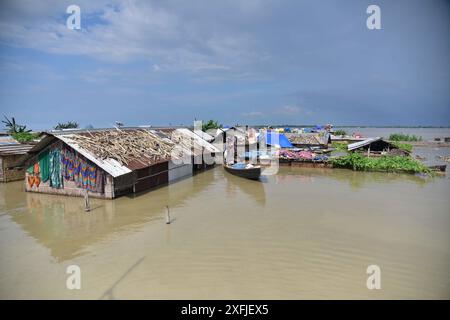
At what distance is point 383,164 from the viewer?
2452 centimetres

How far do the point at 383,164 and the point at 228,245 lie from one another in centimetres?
1978

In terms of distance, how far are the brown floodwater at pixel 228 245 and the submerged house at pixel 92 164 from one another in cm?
79

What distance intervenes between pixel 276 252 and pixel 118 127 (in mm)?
15383

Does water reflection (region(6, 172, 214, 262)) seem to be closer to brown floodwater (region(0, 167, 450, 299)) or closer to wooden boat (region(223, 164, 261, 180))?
brown floodwater (region(0, 167, 450, 299))

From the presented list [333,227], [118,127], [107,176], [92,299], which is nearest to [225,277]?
[92,299]

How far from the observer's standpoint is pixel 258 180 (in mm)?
21203

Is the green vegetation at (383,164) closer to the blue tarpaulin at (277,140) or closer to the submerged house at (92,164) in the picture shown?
the blue tarpaulin at (277,140)

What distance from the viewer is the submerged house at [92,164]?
14836 mm

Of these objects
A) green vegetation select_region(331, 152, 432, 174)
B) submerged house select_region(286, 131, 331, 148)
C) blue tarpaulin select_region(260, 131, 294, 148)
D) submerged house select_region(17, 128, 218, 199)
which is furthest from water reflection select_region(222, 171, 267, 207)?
submerged house select_region(286, 131, 331, 148)

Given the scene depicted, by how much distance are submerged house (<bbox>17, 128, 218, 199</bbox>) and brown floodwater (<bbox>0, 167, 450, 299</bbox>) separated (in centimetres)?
79

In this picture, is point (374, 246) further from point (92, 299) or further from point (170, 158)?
point (170, 158)

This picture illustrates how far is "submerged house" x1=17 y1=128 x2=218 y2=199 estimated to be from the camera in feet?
48.7

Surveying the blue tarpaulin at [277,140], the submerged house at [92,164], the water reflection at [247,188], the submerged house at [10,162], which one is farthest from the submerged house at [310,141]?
the submerged house at [10,162]
